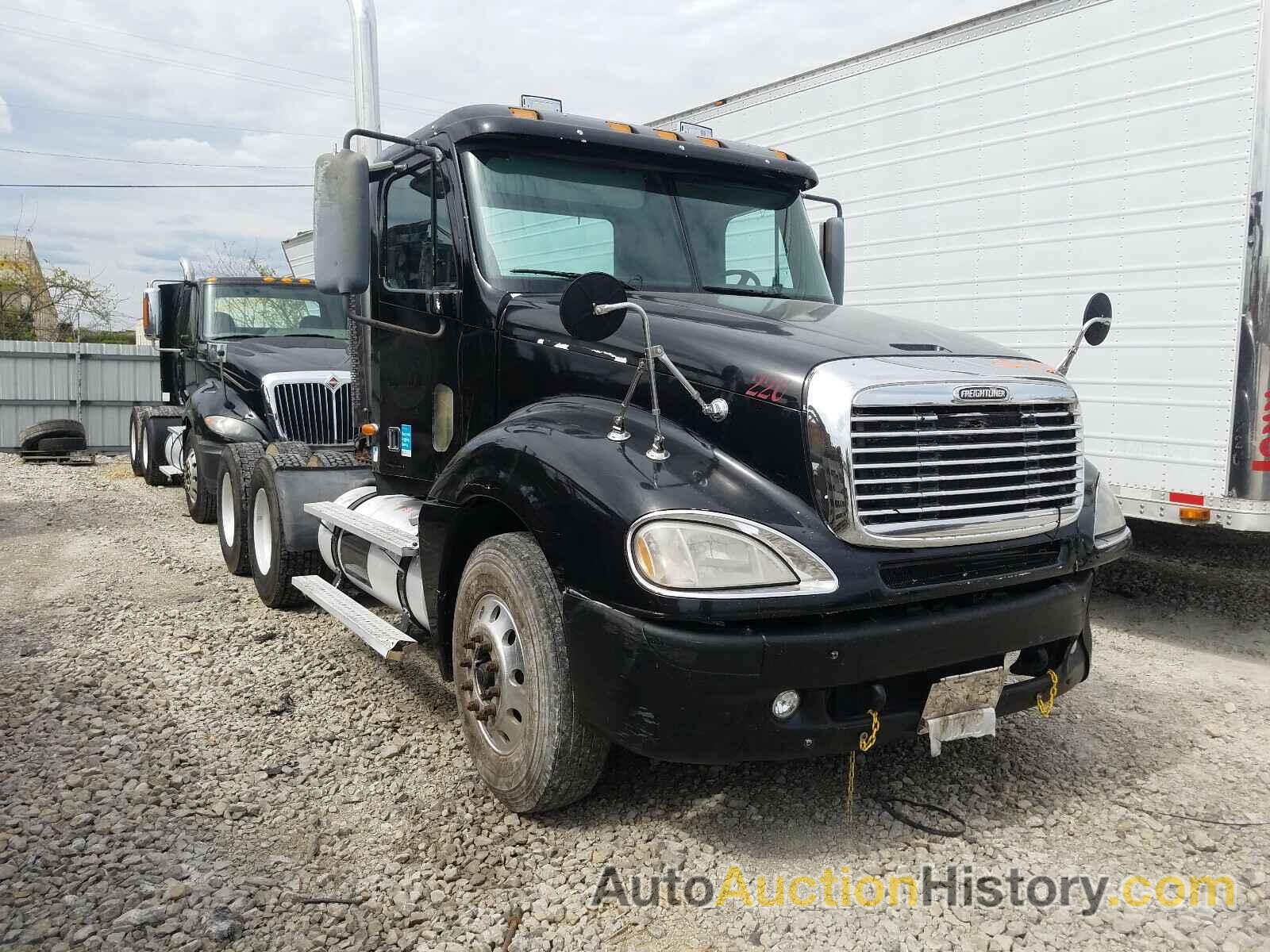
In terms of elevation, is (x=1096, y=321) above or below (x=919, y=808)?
above

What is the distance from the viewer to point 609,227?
13.4 feet

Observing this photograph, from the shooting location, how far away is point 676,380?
10.8 ft

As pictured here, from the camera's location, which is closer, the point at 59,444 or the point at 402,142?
the point at 402,142

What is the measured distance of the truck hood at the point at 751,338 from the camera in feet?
10.1

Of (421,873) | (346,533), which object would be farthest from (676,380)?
(346,533)

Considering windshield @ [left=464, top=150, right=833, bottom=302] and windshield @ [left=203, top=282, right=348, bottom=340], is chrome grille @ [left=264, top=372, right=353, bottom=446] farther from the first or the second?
windshield @ [left=464, top=150, right=833, bottom=302]

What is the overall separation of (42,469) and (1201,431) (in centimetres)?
1449

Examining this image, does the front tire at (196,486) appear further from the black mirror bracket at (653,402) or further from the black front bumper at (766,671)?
the black front bumper at (766,671)

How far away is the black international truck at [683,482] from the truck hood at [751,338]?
1 cm

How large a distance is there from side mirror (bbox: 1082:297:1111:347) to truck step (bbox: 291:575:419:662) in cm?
309

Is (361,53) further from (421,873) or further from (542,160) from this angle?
(421,873)

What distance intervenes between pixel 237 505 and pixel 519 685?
416cm

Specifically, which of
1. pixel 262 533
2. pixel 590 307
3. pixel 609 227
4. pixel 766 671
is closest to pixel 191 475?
pixel 262 533

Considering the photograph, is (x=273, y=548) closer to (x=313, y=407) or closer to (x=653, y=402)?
(x=313, y=407)
